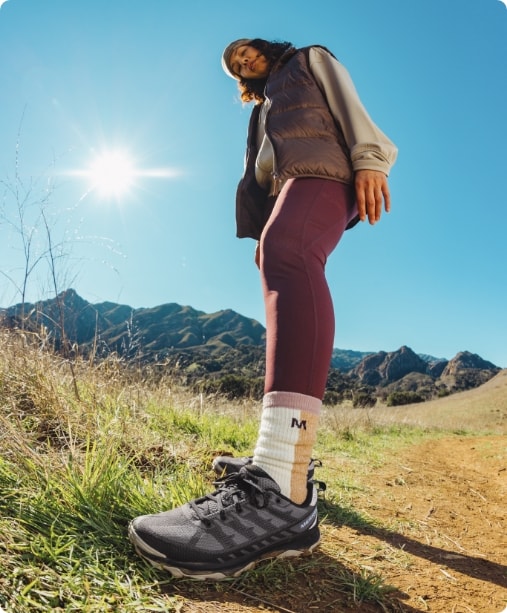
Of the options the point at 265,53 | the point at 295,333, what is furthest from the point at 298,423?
the point at 265,53

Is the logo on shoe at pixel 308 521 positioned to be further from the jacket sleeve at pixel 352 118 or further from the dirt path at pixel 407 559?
the jacket sleeve at pixel 352 118

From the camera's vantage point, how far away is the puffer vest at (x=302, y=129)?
5.49ft

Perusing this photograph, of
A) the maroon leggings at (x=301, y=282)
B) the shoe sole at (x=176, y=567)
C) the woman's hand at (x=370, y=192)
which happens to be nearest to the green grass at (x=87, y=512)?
the shoe sole at (x=176, y=567)

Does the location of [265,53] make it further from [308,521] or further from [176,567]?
[176,567]

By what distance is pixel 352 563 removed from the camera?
1.45 meters

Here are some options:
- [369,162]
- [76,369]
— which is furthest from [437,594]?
[76,369]

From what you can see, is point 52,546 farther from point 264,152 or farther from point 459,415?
point 459,415

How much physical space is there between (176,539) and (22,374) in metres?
1.76

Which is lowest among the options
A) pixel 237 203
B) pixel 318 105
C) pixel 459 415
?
pixel 459 415

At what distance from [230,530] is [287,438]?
12.5 inches

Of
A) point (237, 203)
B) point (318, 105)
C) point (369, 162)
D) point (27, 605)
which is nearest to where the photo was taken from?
point (27, 605)

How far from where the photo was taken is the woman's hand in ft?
5.58

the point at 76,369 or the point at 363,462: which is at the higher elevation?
the point at 76,369

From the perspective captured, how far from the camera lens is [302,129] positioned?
1.77 meters
